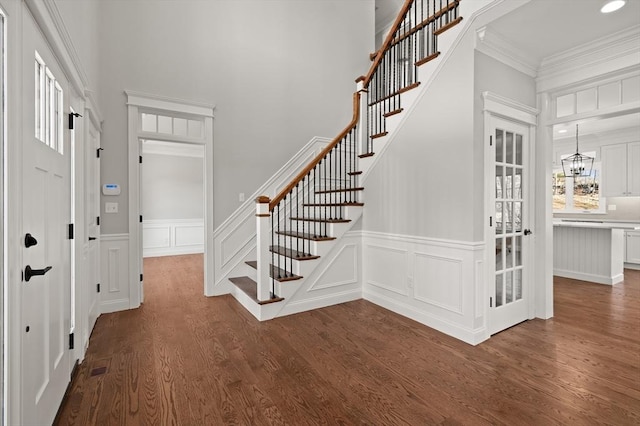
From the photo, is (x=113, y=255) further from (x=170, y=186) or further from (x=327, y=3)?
(x=327, y=3)

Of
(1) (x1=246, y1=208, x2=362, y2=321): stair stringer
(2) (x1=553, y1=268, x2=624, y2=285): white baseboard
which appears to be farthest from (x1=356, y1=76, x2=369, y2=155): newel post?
(2) (x1=553, y1=268, x2=624, y2=285): white baseboard

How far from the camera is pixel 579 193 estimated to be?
7398mm

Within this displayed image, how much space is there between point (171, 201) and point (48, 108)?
648cm

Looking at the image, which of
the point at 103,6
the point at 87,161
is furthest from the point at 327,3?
the point at 87,161

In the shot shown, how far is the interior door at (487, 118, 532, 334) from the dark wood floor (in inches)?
8.8

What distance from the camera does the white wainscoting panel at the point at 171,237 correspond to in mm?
7585

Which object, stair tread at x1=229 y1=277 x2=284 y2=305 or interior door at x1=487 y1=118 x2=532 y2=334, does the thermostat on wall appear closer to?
stair tread at x1=229 y1=277 x2=284 y2=305

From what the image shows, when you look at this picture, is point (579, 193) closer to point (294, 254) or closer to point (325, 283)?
point (325, 283)

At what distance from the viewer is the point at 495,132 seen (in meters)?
3.08

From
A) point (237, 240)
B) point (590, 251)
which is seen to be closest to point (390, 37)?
point (237, 240)

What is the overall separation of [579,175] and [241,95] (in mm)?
7638

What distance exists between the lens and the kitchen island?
4797mm

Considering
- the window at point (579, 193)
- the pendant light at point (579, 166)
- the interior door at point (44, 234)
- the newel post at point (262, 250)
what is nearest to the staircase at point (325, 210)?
the newel post at point (262, 250)

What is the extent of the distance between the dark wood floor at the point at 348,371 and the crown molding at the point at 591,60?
100 inches
